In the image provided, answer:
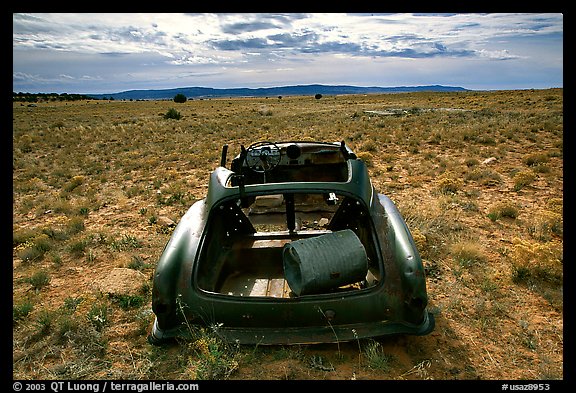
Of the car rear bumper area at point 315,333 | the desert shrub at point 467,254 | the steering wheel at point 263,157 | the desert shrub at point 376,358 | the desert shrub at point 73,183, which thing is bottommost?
the desert shrub at point 376,358

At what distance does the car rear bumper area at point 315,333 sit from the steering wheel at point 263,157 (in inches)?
122

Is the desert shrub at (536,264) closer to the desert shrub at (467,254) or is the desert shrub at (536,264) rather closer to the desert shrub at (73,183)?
the desert shrub at (467,254)

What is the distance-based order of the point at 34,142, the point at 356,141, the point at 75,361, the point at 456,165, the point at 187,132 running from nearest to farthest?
the point at 75,361 < the point at 456,165 < the point at 356,141 < the point at 34,142 < the point at 187,132

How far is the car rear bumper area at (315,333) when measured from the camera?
3.14m

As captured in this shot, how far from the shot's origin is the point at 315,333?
3.19m

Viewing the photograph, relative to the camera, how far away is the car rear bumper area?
3.14 metres

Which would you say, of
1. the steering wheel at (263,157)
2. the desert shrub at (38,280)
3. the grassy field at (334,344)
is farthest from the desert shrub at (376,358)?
the desert shrub at (38,280)

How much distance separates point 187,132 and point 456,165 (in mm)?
15742

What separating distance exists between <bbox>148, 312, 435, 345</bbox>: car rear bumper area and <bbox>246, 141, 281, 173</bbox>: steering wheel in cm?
311

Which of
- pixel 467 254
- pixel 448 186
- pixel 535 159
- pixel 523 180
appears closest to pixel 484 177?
pixel 523 180

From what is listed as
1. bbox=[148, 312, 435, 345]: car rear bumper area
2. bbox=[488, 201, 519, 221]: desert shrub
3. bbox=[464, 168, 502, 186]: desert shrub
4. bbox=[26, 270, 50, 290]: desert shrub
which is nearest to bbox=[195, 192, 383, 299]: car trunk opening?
bbox=[148, 312, 435, 345]: car rear bumper area
